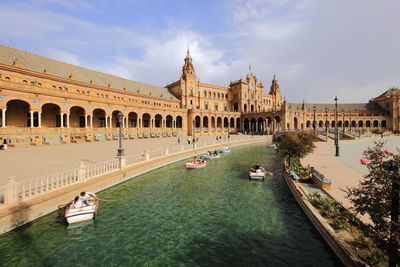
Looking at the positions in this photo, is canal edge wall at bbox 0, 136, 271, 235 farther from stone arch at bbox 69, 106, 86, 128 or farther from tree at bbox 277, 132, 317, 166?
stone arch at bbox 69, 106, 86, 128

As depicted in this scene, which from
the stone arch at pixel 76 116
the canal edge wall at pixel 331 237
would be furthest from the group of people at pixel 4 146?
the canal edge wall at pixel 331 237

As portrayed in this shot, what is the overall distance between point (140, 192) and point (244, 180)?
Answer: 7.84 meters

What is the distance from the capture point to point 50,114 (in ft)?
108

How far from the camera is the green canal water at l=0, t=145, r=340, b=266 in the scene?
633 cm

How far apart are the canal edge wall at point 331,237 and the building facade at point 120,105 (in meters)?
28.7

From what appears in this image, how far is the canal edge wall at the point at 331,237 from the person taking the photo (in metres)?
5.31

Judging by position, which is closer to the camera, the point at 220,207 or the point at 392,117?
the point at 220,207

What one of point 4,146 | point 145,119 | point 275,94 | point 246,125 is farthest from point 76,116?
point 275,94

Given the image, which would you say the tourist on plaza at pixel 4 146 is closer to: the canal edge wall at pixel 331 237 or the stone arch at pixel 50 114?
the stone arch at pixel 50 114

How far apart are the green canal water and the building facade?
928 inches

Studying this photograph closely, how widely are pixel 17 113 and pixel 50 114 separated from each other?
4.29 metres

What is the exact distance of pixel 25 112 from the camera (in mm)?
29984

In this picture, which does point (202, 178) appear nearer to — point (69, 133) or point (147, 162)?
point (147, 162)

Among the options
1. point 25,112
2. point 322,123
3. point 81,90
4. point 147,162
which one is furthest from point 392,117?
point 25,112
